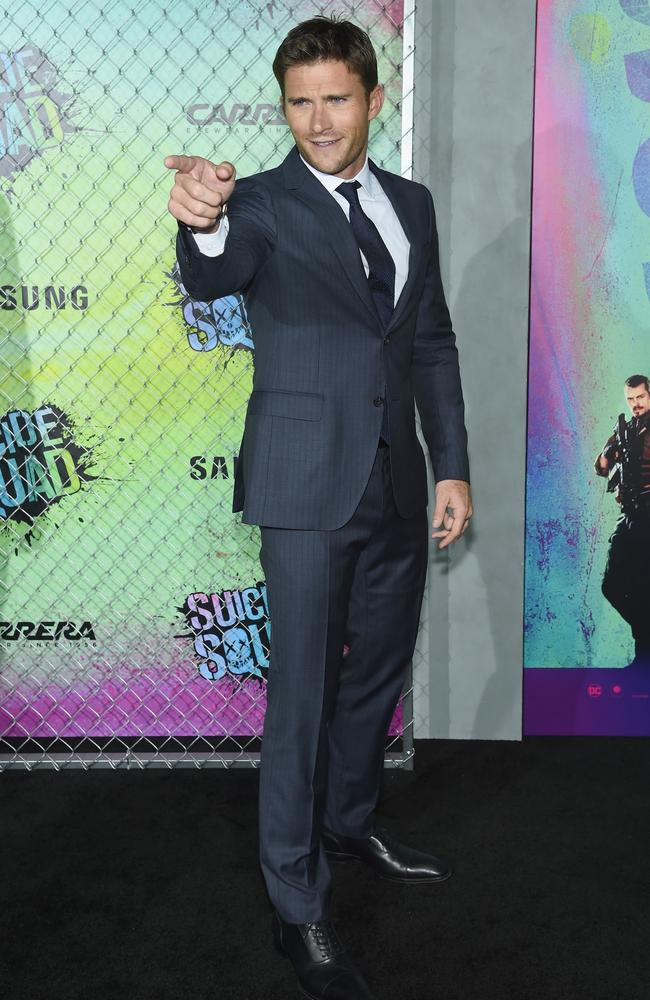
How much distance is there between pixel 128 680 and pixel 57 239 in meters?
1.34

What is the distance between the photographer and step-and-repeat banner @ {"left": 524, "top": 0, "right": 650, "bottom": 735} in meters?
2.74

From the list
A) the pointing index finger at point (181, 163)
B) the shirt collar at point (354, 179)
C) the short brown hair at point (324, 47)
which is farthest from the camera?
the shirt collar at point (354, 179)

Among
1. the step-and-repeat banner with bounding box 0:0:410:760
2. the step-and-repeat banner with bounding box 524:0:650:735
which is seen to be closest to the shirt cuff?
the step-and-repeat banner with bounding box 0:0:410:760

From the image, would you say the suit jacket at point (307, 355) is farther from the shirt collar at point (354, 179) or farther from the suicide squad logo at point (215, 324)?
the suicide squad logo at point (215, 324)

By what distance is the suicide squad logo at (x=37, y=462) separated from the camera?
9.30ft

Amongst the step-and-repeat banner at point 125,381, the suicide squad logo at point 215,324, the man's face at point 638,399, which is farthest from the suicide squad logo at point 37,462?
the man's face at point 638,399

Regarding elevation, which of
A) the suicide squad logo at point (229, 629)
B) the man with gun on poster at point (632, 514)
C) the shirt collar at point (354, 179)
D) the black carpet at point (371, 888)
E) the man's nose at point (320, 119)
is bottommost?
the black carpet at point (371, 888)

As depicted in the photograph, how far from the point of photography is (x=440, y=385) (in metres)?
2.12

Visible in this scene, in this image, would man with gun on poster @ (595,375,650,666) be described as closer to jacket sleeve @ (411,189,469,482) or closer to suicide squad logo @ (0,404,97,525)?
jacket sleeve @ (411,189,469,482)

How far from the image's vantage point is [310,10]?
268cm

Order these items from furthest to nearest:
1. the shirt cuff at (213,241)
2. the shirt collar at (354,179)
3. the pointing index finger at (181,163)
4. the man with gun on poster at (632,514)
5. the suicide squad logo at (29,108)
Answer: the man with gun on poster at (632,514) → the suicide squad logo at (29,108) → the shirt collar at (354,179) → the shirt cuff at (213,241) → the pointing index finger at (181,163)

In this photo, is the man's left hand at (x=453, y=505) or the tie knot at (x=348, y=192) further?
the man's left hand at (x=453, y=505)

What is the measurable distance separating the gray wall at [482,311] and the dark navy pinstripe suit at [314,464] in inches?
29.0

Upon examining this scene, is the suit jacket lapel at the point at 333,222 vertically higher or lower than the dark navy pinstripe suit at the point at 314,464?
higher
